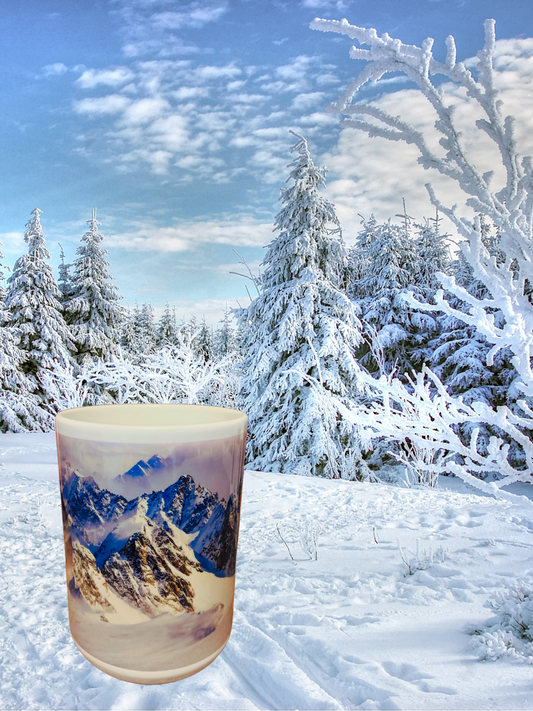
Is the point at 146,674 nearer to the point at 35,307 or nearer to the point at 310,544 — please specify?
the point at 310,544

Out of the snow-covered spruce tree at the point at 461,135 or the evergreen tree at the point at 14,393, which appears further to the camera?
the evergreen tree at the point at 14,393

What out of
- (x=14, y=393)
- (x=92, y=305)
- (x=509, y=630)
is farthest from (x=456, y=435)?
(x=92, y=305)

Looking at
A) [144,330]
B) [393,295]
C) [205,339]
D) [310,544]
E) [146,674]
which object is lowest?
[310,544]

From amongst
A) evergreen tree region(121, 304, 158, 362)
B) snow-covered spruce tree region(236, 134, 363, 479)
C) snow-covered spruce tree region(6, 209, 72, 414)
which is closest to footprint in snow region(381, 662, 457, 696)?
snow-covered spruce tree region(236, 134, 363, 479)

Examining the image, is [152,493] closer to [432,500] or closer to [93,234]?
[432,500]

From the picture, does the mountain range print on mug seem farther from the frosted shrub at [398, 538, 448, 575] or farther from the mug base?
the frosted shrub at [398, 538, 448, 575]

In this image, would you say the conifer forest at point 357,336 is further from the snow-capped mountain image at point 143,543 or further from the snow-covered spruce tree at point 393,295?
the snow-capped mountain image at point 143,543

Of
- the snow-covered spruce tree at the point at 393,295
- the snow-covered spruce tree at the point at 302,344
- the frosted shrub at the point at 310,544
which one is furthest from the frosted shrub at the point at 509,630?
the snow-covered spruce tree at the point at 393,295
